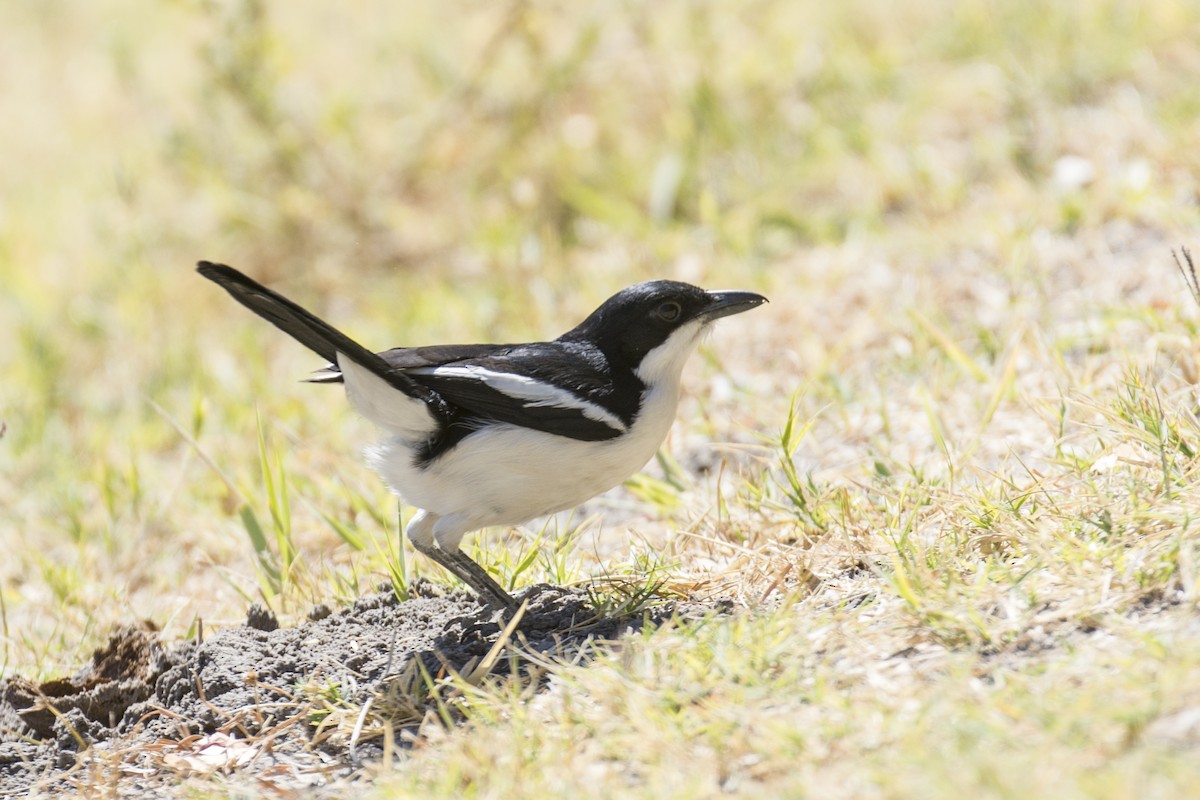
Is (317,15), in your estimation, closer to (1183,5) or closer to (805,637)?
(1183,5)

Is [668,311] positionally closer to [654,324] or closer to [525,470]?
[654,324]

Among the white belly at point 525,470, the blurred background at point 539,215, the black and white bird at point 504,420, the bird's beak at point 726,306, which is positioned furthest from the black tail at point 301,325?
the blurred background at point 539,215

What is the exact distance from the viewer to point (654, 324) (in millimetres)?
4121

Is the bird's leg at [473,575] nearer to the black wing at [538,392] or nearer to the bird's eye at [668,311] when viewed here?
the black wing at [538,392]

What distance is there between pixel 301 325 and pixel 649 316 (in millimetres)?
1178

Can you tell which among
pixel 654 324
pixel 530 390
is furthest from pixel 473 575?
pixel 654 324

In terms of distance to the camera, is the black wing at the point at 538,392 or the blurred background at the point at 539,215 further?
the blurred background at the point at 539,215

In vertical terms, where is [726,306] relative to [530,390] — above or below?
above

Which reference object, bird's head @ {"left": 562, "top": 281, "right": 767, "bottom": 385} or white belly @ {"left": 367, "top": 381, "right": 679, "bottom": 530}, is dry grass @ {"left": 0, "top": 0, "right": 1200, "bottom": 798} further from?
bird's head @ {"left": 562, "top": 281, "right": 767, "bottom": 385}

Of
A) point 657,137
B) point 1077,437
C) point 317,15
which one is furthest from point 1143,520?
point 317,15

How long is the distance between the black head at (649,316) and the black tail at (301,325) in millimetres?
619

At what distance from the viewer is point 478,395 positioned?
3.85 metres

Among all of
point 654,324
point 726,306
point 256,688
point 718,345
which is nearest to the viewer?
point 256,688

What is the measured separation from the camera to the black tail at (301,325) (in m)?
3.29
